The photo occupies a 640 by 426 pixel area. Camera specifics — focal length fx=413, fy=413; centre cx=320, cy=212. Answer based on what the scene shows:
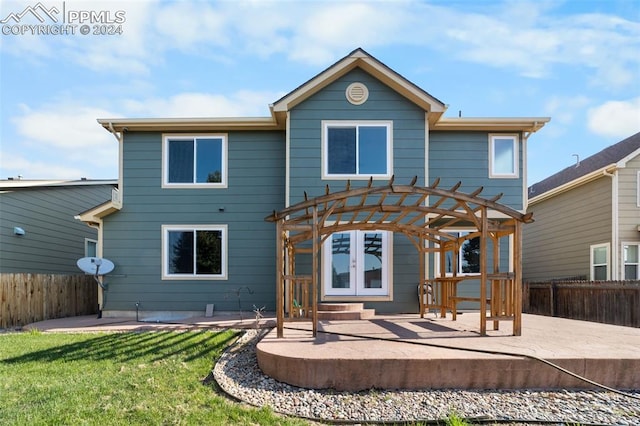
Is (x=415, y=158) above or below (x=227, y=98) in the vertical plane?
below

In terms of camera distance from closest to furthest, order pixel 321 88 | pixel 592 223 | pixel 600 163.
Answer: pixel 321 88 < pixel 592 223 < pixel 600 163

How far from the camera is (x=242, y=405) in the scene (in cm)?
458

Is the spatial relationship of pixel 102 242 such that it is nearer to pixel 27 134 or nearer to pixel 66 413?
pixel 27 134

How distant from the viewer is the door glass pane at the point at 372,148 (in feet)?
32.7

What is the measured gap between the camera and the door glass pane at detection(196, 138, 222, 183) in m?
10.8

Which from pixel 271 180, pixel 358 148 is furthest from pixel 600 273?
pixel 271 180

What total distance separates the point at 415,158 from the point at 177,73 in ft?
19.8

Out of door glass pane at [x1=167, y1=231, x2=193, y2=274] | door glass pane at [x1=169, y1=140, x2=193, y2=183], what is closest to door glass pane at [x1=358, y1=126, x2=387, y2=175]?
door glass pane at [x1=169, y1=140, x2=193, y2=183]

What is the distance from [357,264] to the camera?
9.78m

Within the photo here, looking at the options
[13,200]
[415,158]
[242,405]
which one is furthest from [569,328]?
[13,200]

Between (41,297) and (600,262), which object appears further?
(600,262)

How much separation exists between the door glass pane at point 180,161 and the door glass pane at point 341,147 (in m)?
3.70

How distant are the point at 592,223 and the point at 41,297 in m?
15.9

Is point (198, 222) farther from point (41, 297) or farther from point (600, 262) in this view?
point (600, 262)
